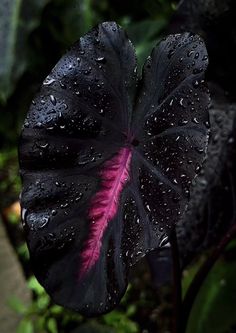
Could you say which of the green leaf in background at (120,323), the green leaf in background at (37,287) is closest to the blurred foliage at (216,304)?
the green leaf in background at (120,323)

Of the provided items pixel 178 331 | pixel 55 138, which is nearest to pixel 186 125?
pixel 55 138

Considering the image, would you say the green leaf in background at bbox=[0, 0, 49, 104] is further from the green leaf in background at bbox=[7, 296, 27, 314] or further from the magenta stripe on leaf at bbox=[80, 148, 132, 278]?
the magenta stripe on leaf at bbox=[80, 148, 132, 278]

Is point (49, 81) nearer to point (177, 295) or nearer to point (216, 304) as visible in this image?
point (177, 295)

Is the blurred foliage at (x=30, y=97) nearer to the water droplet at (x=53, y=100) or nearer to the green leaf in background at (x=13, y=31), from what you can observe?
the green leaf in background at (x=13, y=31)

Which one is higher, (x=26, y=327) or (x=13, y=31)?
(x=13, y=31)

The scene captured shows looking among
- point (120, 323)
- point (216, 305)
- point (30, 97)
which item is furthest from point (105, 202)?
point (30, 97)

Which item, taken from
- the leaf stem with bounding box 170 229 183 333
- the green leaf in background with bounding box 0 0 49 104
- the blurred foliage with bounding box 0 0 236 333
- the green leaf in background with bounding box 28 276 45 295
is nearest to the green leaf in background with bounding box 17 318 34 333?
the blurred foliage with bounding box 0 0 236 333
